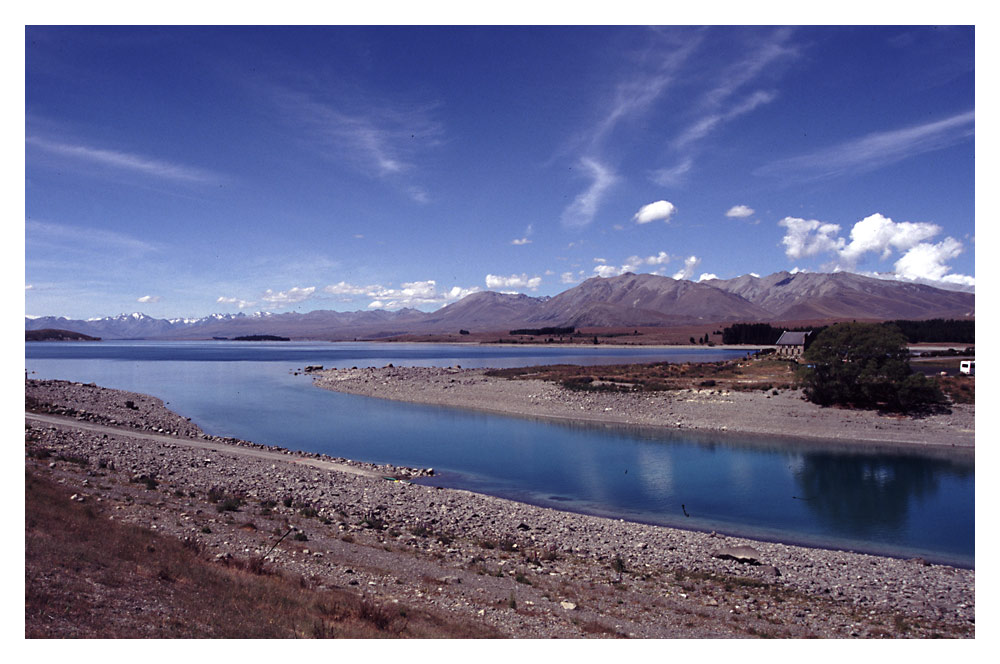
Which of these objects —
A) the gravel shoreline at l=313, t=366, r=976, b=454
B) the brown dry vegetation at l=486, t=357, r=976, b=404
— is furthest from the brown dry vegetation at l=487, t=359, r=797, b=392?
the gravel shoreline at l=313, t=366, r=976, b=454

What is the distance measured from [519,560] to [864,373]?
31.7 m

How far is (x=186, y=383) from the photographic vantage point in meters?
67.4

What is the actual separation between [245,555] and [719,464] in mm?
21824

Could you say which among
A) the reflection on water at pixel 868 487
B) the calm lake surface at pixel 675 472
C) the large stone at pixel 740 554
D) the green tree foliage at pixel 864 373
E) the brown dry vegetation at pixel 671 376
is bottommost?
the reflection on water at pixel 868 487

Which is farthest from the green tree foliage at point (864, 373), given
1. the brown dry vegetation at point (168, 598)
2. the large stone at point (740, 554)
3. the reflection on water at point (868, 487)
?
the brown dry vegetation at point (168, 598)

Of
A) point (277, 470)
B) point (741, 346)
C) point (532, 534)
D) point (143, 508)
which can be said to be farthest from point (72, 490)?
point (741, 346)

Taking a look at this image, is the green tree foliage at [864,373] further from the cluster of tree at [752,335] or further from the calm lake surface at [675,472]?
the cluster of tree at [752,335]

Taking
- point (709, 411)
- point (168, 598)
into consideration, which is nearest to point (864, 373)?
point (709, 411)

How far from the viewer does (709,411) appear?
3862 cm

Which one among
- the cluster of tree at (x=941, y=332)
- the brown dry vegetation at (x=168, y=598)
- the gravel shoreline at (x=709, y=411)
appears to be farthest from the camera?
the cluster of tree at (x=941, y=332)

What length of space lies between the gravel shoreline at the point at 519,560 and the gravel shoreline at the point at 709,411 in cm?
2073

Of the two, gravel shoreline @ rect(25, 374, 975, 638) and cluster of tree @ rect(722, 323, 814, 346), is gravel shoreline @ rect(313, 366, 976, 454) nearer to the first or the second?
gravel shoreline @ rect(25, 374, 975, 638)

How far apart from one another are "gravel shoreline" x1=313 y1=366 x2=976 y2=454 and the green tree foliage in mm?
1269

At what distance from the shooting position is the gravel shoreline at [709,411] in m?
32.0
